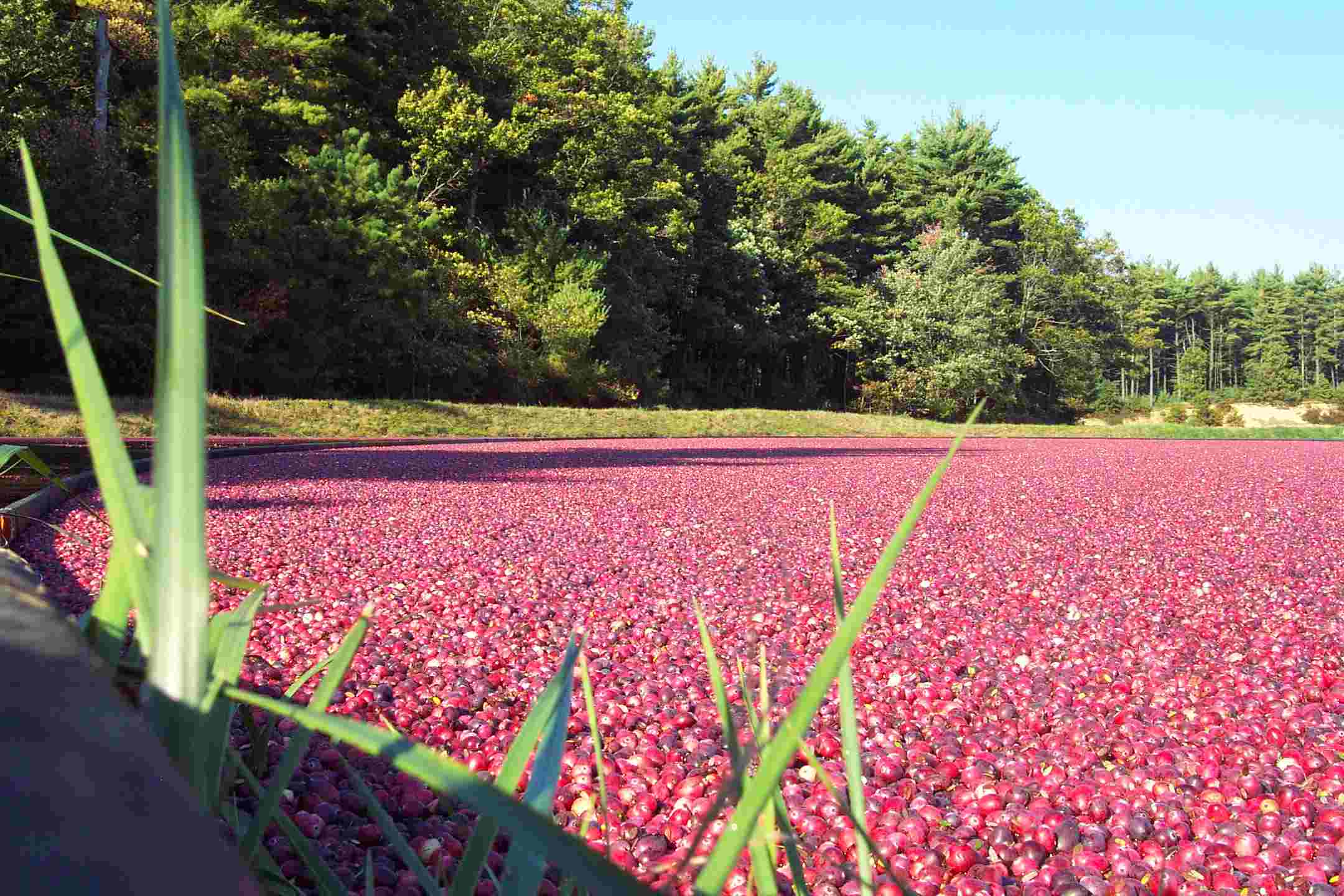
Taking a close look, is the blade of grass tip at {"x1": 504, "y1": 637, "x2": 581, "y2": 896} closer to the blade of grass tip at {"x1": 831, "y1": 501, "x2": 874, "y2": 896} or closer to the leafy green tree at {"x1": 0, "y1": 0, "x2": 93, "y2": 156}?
the blade of grass tip at {"x1": 831, "y1": 501, "x2": 874, "y2": 896}

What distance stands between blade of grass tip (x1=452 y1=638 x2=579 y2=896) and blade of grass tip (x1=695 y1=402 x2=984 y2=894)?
0.22 meters

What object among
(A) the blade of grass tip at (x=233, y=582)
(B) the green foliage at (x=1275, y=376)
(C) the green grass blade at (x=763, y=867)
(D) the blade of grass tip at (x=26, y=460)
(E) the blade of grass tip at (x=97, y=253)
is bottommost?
(C) the green grass blade at (x=763, y=867)

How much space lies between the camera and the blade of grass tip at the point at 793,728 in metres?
0.35

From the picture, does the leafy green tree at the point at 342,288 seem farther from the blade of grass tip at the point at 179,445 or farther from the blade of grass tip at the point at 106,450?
the blade of grass tip at the point at 179,445

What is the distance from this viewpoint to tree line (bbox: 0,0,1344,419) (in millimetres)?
19234

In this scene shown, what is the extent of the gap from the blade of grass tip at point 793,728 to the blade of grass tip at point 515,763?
220mm

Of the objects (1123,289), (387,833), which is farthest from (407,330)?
(1123,289)

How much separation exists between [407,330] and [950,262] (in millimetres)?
24265

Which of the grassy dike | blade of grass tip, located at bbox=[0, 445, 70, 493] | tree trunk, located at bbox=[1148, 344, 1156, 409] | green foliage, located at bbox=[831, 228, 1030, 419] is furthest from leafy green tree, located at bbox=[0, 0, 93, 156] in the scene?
tree trunk, located at bbox=[1148, 344, 1156, 409]

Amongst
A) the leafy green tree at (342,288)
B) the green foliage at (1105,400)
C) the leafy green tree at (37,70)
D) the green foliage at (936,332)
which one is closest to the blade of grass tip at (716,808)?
the leafy green tree at (342,288)

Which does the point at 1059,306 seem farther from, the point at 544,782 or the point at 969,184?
the point at 544,782

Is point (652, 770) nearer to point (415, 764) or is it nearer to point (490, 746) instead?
point (490, 746)

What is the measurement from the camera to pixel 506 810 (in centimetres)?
31

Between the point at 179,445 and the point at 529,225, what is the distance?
3037 cm
